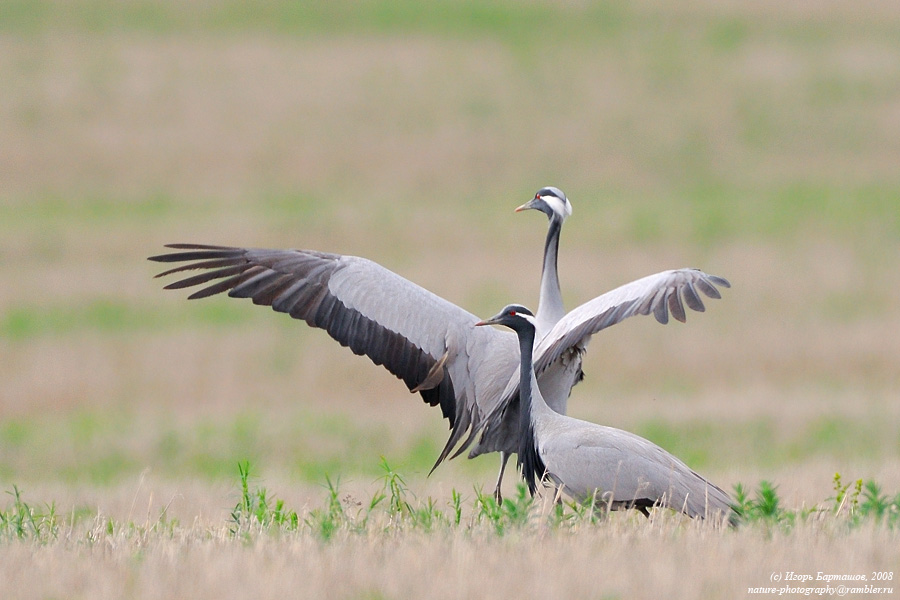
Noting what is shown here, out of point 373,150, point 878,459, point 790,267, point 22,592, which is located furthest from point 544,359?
point 373,150

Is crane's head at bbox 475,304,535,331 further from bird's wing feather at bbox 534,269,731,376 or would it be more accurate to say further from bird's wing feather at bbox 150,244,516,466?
bird's wing feather at bbox 150,244,516,466

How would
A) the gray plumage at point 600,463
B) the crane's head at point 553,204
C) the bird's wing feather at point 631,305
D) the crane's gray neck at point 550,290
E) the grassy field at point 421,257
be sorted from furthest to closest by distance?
the crane's head at point 553,204 → the crane's gray neck at point 550,290 → the bird's wing feather at point 631,305 → the gray plumage at point 600,463 → the grassy field at point 421,257

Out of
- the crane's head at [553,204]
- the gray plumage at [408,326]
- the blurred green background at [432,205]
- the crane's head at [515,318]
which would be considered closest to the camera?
the crane's head at [515,318]

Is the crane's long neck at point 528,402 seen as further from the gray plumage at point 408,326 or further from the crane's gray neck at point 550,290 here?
the crane's gray neck at point 550,290

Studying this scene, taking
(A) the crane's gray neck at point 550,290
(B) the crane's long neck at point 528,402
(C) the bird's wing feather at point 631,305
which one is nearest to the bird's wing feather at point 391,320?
(A) the crane's gray neck at point 550,290

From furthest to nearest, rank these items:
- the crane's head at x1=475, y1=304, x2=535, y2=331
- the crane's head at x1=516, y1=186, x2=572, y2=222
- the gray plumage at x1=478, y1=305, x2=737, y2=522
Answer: the crane's head at x1=516, y1=186, x2=572, y2=222, the crane's head at x1=475, y1=304, x2=535, y2=331, the gray plumage at x1=478, y1=305, x2=737, y2=522

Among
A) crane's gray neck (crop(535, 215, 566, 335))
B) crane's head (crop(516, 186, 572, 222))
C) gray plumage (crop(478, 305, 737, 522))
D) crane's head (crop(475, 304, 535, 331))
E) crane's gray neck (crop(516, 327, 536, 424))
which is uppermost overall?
crane's head (crop(516, 186, 572, 222))

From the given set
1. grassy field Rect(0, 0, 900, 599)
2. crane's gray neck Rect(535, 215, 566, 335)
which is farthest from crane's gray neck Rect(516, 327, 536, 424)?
crane's gray neck Rect(535, 215, 566, 335)

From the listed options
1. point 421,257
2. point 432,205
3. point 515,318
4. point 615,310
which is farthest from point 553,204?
point 432,205

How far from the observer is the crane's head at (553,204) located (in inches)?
313

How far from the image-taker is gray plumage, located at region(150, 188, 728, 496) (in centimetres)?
742

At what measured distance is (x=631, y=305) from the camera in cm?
665

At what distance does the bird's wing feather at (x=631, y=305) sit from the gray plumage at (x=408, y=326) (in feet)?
1.02

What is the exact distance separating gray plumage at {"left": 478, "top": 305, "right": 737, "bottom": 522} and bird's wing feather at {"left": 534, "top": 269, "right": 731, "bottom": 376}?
1.22ft
